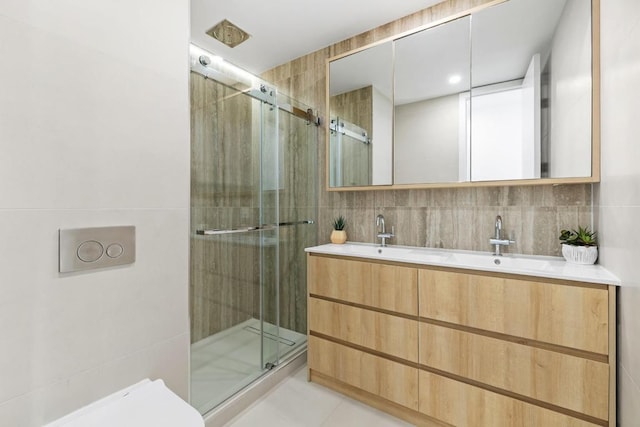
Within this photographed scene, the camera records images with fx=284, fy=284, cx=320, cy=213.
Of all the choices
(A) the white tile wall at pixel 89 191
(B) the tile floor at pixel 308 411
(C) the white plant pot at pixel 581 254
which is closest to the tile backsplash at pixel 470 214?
(C) the white plant pot at pixel 581 254

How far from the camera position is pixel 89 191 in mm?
921

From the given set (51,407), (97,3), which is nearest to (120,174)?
(97,3)

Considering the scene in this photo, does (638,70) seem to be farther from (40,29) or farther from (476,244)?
(40,29)

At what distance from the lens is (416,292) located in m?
1.58

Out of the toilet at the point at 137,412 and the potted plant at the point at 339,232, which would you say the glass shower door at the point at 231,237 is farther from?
the toilet at the point at 137,412

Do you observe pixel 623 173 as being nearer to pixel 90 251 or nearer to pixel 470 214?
pixel 470 214

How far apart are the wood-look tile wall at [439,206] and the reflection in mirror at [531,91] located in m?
0.17

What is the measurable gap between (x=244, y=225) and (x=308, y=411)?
1232 millimetres

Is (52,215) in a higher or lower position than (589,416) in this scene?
higher

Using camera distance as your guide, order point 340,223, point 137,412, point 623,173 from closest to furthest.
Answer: point 137,412, point 623,173, point 340,223

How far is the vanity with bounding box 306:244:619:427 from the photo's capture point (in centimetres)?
118

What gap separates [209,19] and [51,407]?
2315 mm

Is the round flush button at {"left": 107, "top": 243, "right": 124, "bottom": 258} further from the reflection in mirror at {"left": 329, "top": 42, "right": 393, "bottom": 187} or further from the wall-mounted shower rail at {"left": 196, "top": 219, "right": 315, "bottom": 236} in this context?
the reflection in mirror at {"left": 329, "top": 42, "right": 393, "bottom": 187}

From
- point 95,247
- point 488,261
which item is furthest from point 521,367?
point 95,247
